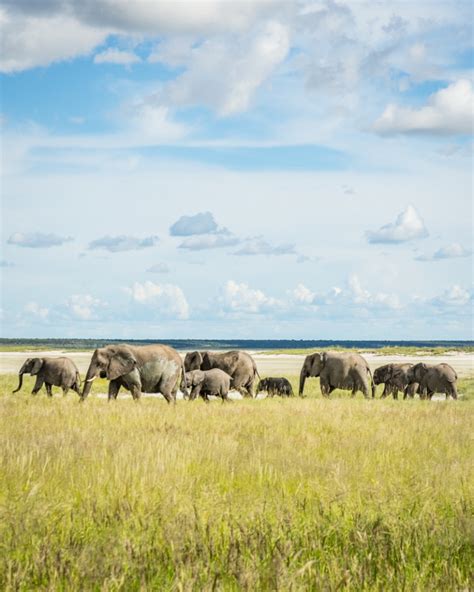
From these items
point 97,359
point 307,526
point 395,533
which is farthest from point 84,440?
point 97,359

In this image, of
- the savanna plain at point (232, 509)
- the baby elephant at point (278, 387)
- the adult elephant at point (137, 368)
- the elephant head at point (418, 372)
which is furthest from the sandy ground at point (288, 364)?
the savanna plain at point (232, 509)

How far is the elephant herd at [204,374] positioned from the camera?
18.5m

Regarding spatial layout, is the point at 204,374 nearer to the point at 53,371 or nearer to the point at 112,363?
the point at 112,363

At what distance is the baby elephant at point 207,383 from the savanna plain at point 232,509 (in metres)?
9.35

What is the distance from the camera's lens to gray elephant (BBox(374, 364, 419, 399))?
28281 millimetres

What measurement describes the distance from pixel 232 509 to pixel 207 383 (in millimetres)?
15936

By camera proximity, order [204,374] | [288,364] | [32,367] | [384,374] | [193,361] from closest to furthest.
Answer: [204,374]
[32,367]
[193,361]
[384,374]
[288,364]

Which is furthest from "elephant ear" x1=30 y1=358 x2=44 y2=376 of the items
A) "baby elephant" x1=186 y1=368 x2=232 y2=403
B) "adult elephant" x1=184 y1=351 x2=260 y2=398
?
"adult elephant" x1=184 y1=351 x2=260 y2=398

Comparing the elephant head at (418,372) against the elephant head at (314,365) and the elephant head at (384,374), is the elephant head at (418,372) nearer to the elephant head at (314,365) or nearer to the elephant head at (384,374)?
the elephant head at (384,374)

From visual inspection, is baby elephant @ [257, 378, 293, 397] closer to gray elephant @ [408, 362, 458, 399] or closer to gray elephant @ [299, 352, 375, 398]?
gray elephant @ [299, 352, 375, 398]

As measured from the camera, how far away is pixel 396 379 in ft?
94.6

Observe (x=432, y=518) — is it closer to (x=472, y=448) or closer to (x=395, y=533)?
(x=395, y=533)

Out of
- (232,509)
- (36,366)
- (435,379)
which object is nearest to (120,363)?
(36,366)

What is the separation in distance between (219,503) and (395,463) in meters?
3.16
